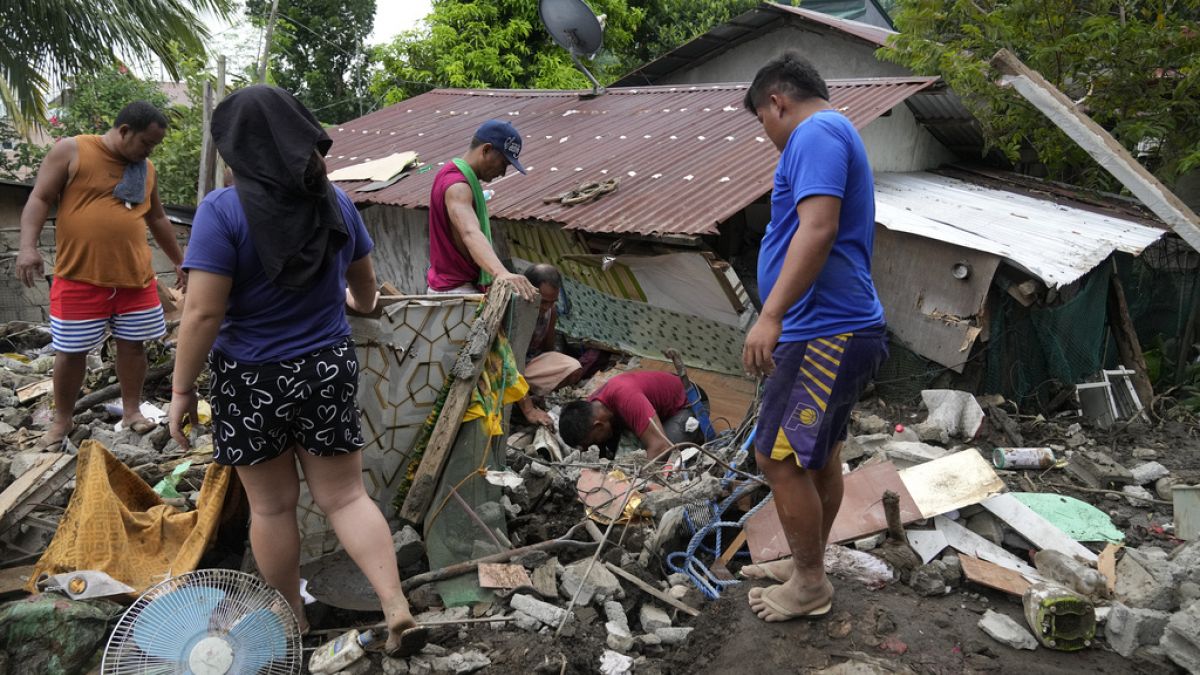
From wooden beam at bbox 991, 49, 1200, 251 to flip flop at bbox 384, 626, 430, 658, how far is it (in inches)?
166

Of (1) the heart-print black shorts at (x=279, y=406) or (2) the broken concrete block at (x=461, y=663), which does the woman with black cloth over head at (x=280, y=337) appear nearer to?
(1) the heart-print black shorts at (x=279, y=406)

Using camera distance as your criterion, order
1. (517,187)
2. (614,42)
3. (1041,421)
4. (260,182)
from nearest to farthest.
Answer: (260,182) < (1041,421) < (517,187) < (614,42)

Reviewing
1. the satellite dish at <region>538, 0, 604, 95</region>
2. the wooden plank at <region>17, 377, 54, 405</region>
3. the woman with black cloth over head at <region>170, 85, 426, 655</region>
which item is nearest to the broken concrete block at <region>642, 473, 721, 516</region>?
the woman with black cloth over head at <region>170, 85, 426, 655</region>

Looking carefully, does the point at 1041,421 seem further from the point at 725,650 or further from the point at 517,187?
the point at 517,187

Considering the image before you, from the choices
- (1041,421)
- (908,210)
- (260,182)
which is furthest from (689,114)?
(260,182)

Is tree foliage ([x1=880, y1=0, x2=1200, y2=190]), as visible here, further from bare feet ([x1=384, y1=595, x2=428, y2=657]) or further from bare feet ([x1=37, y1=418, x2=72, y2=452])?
bare feet ([x1=37, y1=418, x2=72, y2=452])

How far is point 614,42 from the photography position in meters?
18.9

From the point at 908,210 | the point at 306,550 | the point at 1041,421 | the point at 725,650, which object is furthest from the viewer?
the point at 908,210

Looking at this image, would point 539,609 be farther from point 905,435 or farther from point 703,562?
point 905,435

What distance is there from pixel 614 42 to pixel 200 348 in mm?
17912

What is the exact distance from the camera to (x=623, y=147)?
8477 mm

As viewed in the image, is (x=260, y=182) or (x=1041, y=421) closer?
(x=260, y=182)

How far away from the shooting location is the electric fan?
7.96ft

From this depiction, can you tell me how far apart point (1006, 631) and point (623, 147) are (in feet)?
21.0
